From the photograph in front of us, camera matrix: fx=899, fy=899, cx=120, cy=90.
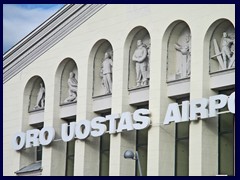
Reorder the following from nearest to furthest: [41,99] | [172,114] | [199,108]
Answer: [199,108]
[172,114]
[41,99]

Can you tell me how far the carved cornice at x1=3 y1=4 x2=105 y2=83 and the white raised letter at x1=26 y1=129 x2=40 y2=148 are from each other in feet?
12.0

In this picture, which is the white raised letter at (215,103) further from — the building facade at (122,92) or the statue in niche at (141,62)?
the statue in niche at (141,62)

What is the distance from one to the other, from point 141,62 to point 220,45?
4109mm

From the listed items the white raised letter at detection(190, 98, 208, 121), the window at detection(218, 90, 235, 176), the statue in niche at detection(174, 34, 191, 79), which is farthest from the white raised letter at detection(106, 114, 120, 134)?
the window at detection(218, 90, 235, 176)

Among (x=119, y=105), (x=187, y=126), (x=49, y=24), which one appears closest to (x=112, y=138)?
(x=119, y=105)

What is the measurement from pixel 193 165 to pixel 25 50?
12.5 m

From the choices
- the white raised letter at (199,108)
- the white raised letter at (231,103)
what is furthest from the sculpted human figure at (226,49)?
the white raised letter at (231,103)

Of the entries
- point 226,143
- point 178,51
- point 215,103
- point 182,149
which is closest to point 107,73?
point 178,51

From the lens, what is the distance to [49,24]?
135 feet

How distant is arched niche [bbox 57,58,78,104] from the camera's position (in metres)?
40.8

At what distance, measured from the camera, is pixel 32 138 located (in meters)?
41.2

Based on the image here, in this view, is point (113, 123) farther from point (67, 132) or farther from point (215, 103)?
point (215, 103)

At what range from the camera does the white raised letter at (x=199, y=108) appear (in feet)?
110

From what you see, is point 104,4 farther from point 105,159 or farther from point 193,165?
point 193,165
